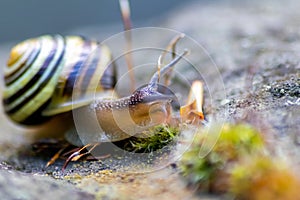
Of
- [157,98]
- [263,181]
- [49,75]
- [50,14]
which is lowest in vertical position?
[263,181]

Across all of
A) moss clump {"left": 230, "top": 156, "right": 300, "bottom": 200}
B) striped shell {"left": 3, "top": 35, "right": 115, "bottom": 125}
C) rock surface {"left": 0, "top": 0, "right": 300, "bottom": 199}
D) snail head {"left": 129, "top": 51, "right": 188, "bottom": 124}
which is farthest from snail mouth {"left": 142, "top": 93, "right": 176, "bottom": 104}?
moss clump {"left": 230, "top": 156, "right": 300, "bottom": 200}

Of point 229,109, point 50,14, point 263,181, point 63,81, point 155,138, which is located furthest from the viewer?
point 50,14

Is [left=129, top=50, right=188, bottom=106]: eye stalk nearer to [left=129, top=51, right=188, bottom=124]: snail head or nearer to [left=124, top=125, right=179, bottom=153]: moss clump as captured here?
[left=129, top=51, right=188, bottom=124]: snail head

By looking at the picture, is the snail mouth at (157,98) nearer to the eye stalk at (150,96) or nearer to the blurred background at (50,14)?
the eye stalk at (150,96)

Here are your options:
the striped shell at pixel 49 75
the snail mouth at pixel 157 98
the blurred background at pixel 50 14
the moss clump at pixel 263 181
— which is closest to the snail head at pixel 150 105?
the snail mouth at pixel 157 98

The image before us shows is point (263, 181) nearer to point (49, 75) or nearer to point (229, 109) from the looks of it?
point (229, 109)

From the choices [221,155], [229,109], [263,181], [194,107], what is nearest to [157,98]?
[194,107]

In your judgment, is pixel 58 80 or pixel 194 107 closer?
pixel 194 107
